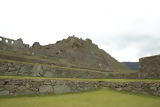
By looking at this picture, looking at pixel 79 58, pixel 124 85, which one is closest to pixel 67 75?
pixel 124 85

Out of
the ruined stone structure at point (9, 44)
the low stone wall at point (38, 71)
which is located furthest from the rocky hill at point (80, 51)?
the low stone wall at point (38, 71)

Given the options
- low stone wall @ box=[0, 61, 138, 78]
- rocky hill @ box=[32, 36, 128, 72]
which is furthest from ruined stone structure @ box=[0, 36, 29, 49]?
rocky hill @ box=[32, 36, 128, 72]

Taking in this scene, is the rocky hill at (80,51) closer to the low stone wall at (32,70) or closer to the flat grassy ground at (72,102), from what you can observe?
the low stone wall at (32,70)

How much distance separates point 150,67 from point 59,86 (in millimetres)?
6498

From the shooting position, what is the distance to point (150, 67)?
951cm

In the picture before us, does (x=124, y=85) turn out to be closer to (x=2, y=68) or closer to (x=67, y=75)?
(x=67, y=75)

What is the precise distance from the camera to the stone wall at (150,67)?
9070 millimetres

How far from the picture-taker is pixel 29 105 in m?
4.41

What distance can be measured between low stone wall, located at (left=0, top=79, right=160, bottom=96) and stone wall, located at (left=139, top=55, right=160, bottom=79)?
2529 millimetres

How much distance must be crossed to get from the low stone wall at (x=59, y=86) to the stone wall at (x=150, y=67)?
2.53 m

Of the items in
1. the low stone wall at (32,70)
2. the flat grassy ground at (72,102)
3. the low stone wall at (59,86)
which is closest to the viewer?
the flat grassy ground at (72,102)

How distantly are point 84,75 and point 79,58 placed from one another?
2203cm

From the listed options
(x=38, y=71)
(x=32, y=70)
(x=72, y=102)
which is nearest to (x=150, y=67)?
(x=72, y=102)

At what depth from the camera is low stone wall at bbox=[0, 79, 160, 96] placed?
5.74 meters
